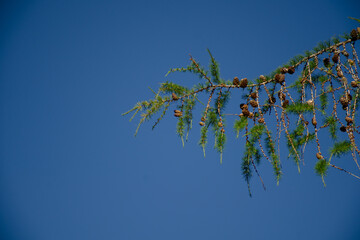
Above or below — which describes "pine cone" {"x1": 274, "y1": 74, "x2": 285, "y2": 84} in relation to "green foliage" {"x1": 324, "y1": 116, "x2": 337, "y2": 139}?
above

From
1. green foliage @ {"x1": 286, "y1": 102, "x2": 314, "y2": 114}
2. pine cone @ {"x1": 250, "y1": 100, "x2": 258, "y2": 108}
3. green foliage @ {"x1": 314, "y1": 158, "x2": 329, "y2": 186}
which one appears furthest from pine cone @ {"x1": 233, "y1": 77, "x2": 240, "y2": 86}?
green foliage @ {"x1": 314, "y1": 158, "x2": 329, "y2": 186}

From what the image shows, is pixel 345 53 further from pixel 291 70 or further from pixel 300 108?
pixel 300 108

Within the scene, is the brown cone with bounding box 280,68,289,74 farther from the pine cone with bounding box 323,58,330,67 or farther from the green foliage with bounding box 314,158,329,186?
the green foliage with bounding box 314,158,329,186

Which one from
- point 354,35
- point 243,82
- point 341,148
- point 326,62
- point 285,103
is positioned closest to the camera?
point 341,148

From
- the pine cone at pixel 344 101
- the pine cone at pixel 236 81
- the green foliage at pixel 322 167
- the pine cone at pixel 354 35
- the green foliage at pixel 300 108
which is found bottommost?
the green foliage at pixel 322 167

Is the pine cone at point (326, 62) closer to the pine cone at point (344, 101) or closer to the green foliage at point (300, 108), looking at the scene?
the pine cone at point (344, 101)

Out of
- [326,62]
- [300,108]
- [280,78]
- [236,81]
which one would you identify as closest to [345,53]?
[326,62]

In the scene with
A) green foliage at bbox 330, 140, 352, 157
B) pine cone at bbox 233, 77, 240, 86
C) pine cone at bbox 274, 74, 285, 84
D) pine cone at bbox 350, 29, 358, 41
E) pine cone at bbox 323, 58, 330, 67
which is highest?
pine cone at bbox 323, 58, 330, 67

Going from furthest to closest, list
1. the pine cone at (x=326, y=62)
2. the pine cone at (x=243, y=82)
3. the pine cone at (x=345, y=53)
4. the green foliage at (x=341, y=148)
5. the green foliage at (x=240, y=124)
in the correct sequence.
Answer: the pine cone at (x=326, y=62) → the pine cone at (x=243, y=82) → the pine cone at (x=345, y=53) → the green foliage at (x=240, y=124) → the green foliage at (x=341, y=148)

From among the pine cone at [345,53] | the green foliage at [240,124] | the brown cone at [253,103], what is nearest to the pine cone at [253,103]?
the brown cone at [253,103]

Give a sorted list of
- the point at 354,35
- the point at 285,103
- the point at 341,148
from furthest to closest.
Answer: the point at 285,103, the point at 354,35, the point at 341,148

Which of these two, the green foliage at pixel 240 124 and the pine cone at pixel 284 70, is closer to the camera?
the green foliage at pixel 240 124

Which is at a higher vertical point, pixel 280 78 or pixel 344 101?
pixel 280 78

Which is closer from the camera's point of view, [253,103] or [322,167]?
[322,167]
